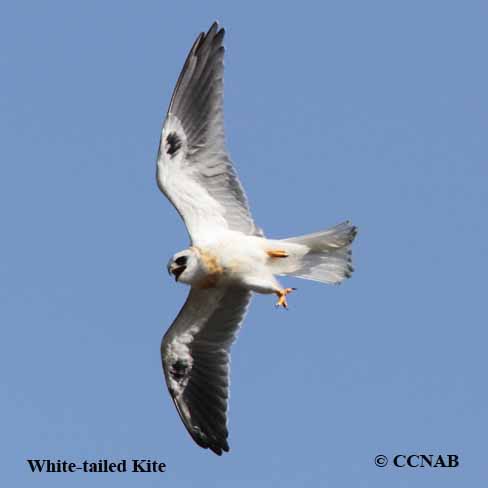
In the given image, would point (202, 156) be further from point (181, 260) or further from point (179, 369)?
point (179, 369)

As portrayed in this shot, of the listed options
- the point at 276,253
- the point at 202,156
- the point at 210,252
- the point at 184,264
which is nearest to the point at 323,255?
the point at 276,253

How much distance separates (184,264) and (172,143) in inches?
51.0

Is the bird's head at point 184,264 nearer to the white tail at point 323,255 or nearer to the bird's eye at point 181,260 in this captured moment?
the bird's eye at point 181,260

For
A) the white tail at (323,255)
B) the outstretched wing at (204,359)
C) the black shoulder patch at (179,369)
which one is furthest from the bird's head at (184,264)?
the black shoulder patch at (179,369)

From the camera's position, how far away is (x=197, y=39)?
10.7 metres

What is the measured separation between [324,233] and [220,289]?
1066 millimetres

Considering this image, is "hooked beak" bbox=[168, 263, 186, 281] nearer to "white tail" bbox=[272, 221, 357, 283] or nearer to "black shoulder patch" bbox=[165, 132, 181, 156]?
"white tail" bbox=[272, 221, 357, 283]

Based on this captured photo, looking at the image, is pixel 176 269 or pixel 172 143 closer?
pixel 176 269

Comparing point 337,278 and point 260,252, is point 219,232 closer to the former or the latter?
point 260,252

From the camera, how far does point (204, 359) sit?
10852mm

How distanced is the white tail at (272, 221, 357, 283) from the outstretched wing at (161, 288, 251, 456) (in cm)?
62

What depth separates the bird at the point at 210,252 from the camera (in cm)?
1014

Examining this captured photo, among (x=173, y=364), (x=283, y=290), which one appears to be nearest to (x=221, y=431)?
(x=173, y=364)

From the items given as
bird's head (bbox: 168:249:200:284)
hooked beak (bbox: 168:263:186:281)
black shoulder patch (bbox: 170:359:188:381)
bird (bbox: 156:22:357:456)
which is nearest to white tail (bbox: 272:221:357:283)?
bird (bbox: 156:22:357:456)
